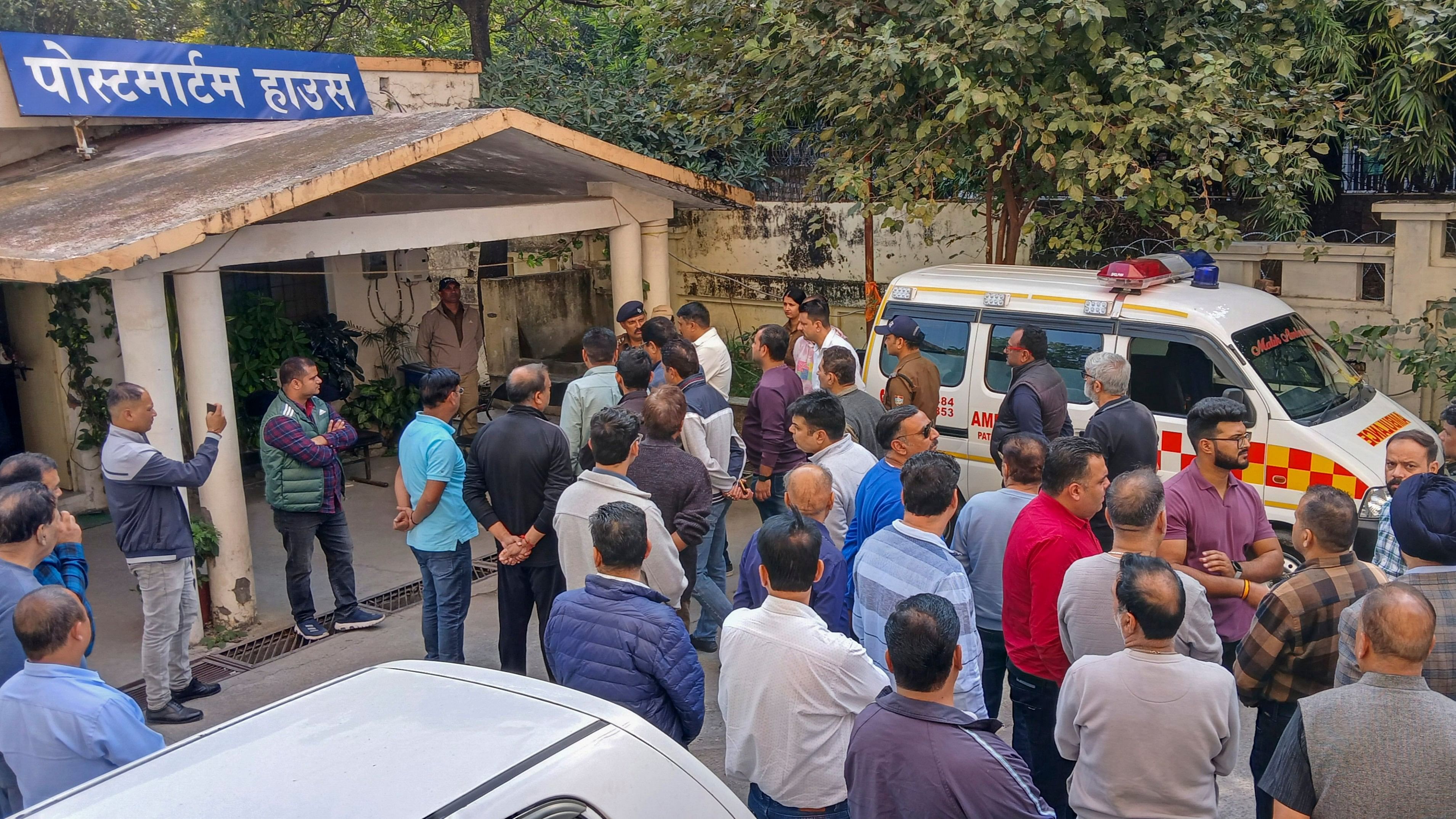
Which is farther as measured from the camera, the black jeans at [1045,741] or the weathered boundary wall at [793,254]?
the weathered boundary wall at [793,254]

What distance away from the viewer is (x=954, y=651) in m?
2.93

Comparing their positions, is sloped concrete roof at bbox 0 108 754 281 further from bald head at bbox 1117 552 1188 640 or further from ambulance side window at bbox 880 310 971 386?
bald head at bbox 1117 552 1188 640

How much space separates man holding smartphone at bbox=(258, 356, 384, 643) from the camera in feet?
20.7

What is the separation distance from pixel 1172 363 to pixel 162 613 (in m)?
5.79

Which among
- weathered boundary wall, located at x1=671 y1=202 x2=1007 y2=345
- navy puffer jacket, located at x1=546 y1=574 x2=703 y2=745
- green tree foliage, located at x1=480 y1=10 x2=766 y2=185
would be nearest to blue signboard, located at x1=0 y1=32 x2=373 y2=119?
green tree foliage, located at x1=480 y1=10 x2=766 y2=185

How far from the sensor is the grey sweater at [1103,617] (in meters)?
3.58

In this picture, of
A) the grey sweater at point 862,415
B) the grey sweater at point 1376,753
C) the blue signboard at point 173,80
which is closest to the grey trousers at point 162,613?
the grey sweater at point 862,415

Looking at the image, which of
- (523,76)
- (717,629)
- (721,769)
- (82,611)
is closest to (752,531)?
(717,629)

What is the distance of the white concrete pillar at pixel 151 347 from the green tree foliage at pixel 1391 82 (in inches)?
315

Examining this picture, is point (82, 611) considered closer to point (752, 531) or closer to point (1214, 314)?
point (752, 531)

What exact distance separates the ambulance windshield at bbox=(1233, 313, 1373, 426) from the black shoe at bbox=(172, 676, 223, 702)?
19.9 ft

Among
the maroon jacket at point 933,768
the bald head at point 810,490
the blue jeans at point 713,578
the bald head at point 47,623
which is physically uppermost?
the bald head at point 810,490

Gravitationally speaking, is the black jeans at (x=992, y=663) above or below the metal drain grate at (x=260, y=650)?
above

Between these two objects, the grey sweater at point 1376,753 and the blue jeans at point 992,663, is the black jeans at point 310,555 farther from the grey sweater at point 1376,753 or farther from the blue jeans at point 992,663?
the grey sweater at point 1376,753
